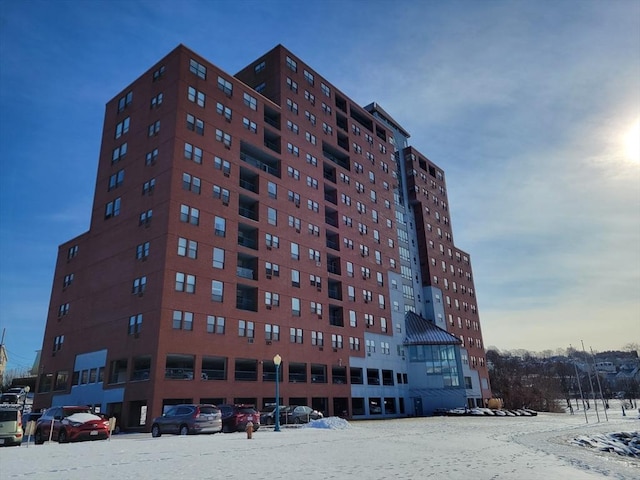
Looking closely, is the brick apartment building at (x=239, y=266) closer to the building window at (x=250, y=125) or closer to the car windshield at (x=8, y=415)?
the building window at (x=250, y=125)

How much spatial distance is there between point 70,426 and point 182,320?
1692cm

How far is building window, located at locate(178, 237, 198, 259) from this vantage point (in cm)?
4263

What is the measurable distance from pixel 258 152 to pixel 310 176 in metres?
8.93

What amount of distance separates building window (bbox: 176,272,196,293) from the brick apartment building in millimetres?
112

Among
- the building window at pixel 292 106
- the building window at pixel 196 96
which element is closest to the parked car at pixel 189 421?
the building window at pixel 196 96

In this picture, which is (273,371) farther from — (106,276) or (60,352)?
(60,352)

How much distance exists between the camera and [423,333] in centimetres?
7144

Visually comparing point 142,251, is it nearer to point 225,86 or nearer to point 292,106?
point 225,86

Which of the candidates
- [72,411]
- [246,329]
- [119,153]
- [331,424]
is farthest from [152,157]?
[331,424]

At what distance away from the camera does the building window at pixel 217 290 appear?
4441 centimetres

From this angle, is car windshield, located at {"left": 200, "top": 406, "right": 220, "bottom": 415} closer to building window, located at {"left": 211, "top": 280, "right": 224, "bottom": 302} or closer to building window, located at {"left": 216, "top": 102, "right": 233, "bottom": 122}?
building window, located at {"left": 211, "top": 280, "right": 224, "bottom": 302}

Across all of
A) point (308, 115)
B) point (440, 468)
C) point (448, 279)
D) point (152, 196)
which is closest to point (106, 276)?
point (152, 196)

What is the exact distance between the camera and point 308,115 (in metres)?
64.9

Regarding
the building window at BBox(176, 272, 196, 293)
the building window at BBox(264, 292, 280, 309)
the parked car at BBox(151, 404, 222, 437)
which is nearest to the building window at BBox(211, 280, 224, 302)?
the building window at BBox(176, 272, 196, 293)
